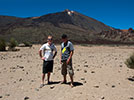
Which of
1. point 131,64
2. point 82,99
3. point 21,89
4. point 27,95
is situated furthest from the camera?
point 131,64

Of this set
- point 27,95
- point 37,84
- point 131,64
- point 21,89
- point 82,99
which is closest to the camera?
point 82,99

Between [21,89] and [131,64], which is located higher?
[131,64]

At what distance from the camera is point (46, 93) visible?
488 centimetres

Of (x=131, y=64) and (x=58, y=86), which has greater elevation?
(x=131, y=64)

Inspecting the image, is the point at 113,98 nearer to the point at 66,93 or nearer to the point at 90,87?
the point at 90,87

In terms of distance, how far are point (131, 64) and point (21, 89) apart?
4756 mm

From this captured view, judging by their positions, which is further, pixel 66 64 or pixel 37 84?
pixel 37 84

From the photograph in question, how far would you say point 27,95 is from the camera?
15.6ft

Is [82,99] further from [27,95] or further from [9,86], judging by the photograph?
[9,86]

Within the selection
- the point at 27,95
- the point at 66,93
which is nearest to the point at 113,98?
the point at 66,93

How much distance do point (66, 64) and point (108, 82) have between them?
1.84 metres

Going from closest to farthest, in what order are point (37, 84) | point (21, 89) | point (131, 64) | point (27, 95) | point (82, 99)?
point (82, 99), point (27, 95), point (21, 89), point (37, 84), point (131, 64)

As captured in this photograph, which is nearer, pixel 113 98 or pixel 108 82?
pixel 113 98

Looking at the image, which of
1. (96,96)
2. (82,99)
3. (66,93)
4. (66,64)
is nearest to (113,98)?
(96,96)
